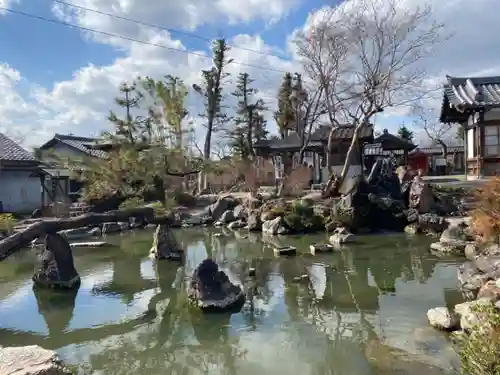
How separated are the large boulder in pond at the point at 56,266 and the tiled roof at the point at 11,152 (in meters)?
12.8

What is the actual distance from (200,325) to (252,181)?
17.4 meters

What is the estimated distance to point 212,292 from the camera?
8125mm

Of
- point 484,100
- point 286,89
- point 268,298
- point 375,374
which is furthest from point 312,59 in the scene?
point 375,374

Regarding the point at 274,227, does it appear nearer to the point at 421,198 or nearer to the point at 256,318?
the point at 421,198

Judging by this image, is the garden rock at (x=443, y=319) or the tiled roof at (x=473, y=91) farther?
the tiled roof at (x=473, y=91)

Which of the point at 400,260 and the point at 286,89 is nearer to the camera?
the point at 400,260

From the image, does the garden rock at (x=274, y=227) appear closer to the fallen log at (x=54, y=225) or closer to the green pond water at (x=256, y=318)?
the green pond water at (x=256, y=318)

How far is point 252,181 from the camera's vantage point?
80.3 feet

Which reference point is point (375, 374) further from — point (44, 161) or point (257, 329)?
point (44, 161)

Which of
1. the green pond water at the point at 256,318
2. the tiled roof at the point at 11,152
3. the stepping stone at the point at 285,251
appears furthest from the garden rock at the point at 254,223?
the tiled roof at the point at 11,152

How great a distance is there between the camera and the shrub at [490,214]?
30.8 feet

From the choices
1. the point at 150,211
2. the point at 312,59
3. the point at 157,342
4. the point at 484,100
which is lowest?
the point at 157,342

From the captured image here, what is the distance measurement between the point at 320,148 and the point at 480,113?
12180mm

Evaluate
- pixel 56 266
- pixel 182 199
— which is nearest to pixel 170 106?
pixel 182 199
